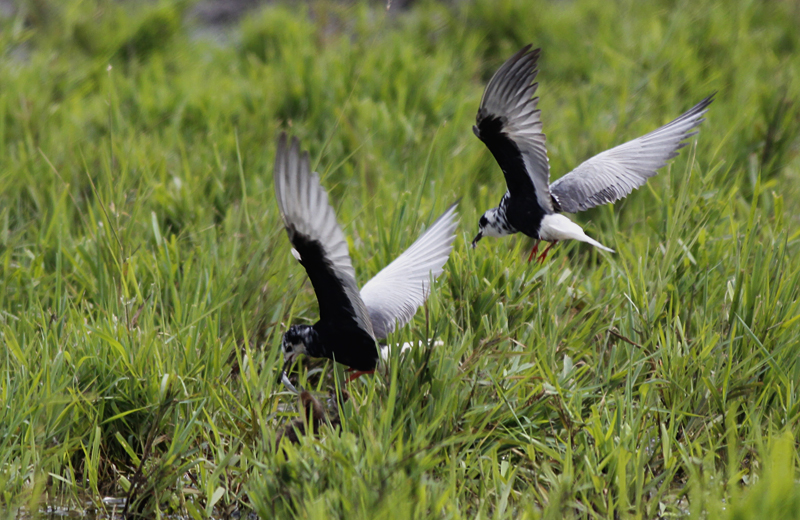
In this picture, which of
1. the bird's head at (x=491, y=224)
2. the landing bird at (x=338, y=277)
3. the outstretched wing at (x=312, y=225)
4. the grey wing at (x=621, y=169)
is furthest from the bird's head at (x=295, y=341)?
the grey wing at (x=621, y=169)

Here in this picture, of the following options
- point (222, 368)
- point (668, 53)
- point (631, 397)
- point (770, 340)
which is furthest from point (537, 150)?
point (668, 53)

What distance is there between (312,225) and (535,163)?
2.66 feet

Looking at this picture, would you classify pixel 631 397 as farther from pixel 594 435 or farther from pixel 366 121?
pixel 366 121

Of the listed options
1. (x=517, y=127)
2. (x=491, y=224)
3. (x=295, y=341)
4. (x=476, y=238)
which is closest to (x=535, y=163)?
(x=517, y=127)

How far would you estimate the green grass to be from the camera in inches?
80.7

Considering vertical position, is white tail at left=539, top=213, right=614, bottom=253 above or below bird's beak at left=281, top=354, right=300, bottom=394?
above

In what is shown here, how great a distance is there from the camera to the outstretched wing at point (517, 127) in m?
2.26

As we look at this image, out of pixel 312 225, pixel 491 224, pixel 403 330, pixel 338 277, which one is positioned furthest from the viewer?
pixel 491 224

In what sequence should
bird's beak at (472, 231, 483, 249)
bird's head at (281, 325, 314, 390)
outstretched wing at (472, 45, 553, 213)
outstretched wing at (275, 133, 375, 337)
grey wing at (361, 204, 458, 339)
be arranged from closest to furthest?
outstretched wing at (275, 133, 375, 337) → outstretched wing at (472, 45, 553, 213) → bird's head at (281, 325, 314, 390) → grey wing at (361, 204, 458, 339) → bird's beak at (472, 231, 483, 249)

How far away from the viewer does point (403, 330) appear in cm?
235

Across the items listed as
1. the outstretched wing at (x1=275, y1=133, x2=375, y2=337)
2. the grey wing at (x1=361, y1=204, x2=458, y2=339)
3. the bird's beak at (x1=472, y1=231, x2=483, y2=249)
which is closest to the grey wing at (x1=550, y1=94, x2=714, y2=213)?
the bird's beak at (x1=472, y1=231, x2=483, y2=249)

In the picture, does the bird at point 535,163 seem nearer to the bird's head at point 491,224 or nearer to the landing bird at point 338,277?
the bird's head at point 491,224

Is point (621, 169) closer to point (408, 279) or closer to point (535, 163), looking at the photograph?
point (535, 163)

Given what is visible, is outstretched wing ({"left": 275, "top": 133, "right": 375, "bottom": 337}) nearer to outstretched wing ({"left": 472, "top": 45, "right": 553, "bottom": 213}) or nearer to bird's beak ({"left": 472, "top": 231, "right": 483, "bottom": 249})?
outstretched wing ({"left": 472, "top": 45, "right": 553, "bottom": 213})
